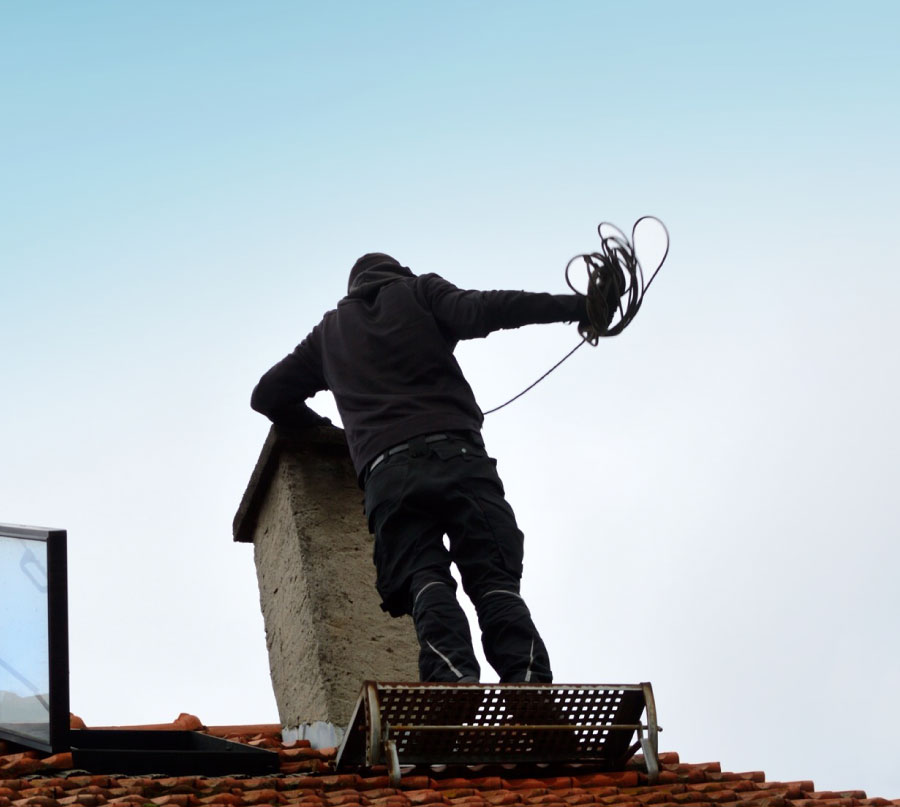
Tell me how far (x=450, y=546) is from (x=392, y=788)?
107 cm

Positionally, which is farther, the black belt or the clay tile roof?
the black belt

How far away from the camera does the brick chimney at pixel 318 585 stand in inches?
225

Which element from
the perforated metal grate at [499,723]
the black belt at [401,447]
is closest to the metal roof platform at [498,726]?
the perforated metal grate at [499,723]

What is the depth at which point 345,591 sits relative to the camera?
5.91 m

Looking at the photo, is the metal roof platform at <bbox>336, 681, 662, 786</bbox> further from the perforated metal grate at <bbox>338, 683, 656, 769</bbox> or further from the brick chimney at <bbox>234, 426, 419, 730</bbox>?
the brick chimney at <bbox>234, 426, 419, 730</bbox>

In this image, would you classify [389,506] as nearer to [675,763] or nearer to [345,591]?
[345,591]

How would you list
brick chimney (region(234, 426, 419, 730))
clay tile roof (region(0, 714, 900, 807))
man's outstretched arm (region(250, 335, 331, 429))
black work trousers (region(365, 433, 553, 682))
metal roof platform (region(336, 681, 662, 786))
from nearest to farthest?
clay tile roof (region(0, 714, 900, 807)), metal roof platform (region(336, 681, 662, 786)), black work trousers (region(365, 433, 553, 682)), brick chimney (region(234, 426, 419, 730)), man's outstretched arm (region(250, 335, 331, 429))

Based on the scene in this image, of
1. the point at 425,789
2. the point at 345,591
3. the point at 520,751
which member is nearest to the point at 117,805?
the point at 425,789

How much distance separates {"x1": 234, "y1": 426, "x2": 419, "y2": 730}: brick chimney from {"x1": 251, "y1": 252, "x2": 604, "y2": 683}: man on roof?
16.7 inches

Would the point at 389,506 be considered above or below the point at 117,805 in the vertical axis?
above

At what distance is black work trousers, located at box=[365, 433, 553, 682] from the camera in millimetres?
4980

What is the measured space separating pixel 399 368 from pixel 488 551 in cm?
83

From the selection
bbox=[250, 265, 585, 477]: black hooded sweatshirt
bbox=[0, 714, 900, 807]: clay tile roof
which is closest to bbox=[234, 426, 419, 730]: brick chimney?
bbox=[250, 265, 585, 477]: black hooded sweatshirt

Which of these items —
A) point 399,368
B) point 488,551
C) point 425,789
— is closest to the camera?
point 425,789
